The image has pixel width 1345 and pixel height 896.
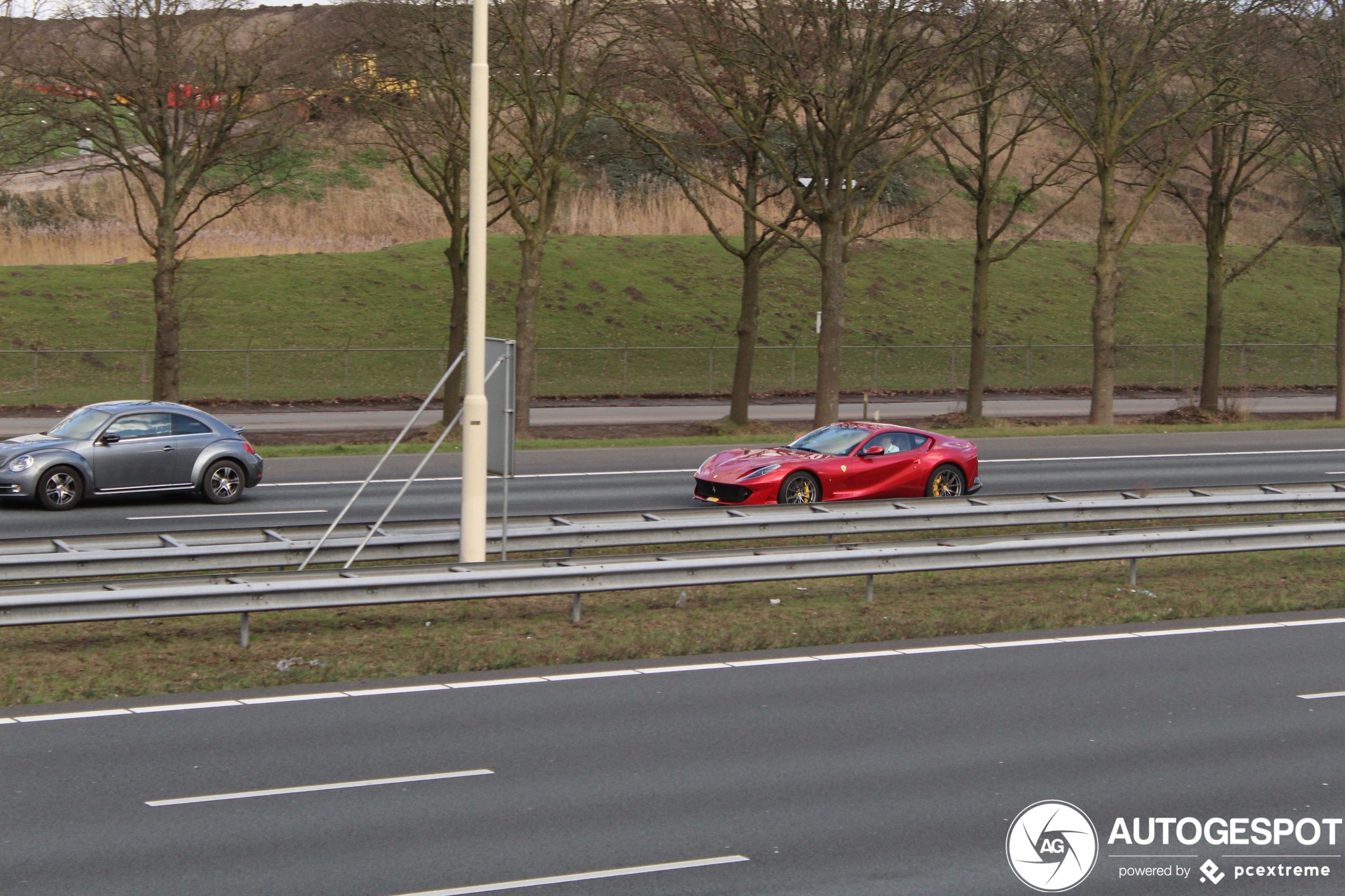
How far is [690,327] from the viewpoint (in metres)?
50.0

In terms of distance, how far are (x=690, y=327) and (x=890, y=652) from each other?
39084mm

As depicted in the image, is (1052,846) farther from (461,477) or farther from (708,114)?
(708,114)

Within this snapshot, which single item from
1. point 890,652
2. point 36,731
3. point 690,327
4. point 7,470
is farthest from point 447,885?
point 690,327

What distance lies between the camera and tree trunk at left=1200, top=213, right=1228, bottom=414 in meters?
37.0

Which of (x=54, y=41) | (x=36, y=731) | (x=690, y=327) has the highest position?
(x=54, y=41)

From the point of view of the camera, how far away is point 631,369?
151 ft

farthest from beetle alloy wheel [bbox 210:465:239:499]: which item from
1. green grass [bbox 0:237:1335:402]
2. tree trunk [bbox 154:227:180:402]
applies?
green grass [bbox 0:237:1335:402]

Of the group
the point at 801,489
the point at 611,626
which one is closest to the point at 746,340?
the point at 801,489

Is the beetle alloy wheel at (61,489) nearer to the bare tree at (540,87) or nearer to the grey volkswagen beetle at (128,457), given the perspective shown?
the grey volkswagen beetle at (128,457)

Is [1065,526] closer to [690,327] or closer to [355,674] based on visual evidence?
[355,674]

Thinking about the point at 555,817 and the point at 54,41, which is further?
the point at 54,41

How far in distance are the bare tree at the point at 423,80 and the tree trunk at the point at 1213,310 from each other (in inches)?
814

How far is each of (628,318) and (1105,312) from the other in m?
20.9

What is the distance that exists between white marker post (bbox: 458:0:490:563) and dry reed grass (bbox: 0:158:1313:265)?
4171cm
